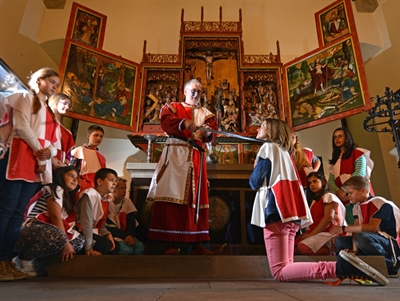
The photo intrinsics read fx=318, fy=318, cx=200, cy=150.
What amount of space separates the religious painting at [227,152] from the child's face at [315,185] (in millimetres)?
1837

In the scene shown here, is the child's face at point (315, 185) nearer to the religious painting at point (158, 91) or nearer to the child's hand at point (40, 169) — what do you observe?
the child's hand at point (40, 169)

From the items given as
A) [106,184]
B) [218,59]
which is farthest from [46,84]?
[218,59]

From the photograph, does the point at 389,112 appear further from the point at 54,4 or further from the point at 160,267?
the point at 54,4

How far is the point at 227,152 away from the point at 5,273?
366cm

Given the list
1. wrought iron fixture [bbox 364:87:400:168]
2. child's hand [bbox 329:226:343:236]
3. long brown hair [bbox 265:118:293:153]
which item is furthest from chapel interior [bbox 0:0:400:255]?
long brown hair [bbox 265:118:293:153]

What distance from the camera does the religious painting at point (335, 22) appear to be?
16.8ft

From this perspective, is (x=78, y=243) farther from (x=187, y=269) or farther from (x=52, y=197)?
(x=187, y=269)

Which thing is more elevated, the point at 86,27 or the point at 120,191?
the point at 86,27

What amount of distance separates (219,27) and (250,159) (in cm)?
260

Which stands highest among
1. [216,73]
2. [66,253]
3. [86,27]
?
[86,27]

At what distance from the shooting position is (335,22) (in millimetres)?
5238

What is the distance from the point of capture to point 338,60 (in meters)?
5.07

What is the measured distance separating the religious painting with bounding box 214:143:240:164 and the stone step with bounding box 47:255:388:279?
8.69ft

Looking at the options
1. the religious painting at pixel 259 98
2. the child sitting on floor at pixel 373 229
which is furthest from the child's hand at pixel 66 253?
the religious painting at pixel 259 98
